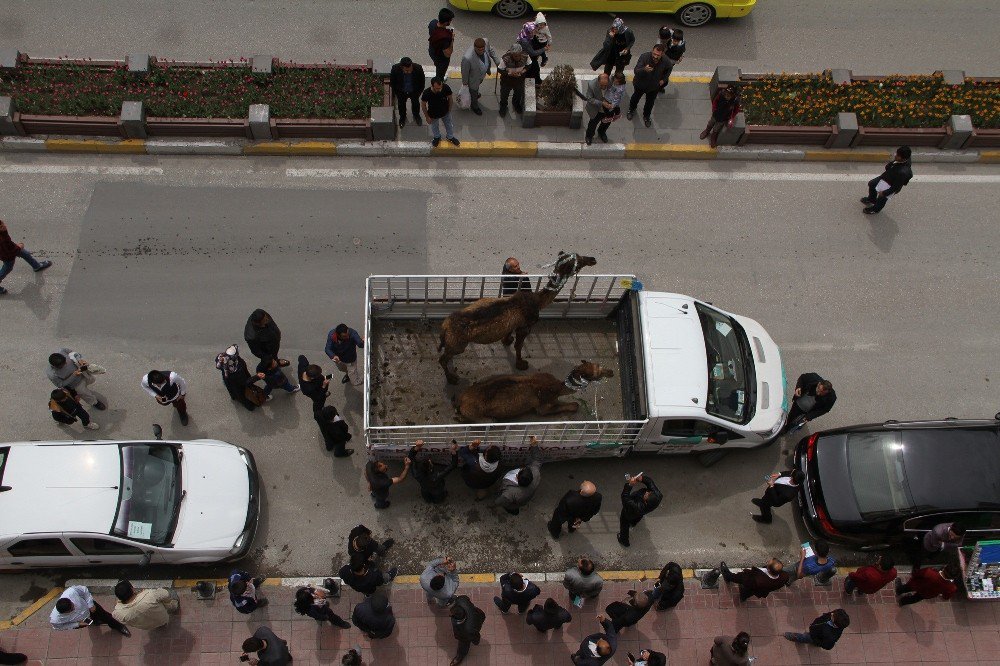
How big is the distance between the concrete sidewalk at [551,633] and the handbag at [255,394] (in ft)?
8.64

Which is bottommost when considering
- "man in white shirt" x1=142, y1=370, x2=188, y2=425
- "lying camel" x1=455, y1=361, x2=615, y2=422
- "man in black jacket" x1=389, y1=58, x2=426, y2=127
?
"lying camel" x1=455, y1=361, x2=615, y2=422

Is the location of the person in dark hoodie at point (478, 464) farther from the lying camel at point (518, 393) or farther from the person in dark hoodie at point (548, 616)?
the person in dark hoodie at point (548, 616)

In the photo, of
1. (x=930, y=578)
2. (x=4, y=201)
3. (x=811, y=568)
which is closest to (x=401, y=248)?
(x=4, y=201)

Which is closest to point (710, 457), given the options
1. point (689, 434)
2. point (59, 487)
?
point (689, 434)

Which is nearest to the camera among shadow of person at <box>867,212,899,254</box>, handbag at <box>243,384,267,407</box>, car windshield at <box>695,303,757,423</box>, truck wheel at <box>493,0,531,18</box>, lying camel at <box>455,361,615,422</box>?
car windshield at <box>695,303,757,423</box>

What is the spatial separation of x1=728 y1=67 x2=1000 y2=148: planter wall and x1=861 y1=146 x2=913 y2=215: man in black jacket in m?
1.26

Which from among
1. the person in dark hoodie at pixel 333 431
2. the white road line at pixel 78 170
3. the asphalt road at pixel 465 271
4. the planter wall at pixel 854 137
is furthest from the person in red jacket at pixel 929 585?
the white road line at pixel 78 170

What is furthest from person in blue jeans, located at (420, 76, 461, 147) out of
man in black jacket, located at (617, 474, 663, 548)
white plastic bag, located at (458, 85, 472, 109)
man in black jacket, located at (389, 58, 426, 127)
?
man in black jacket, located at (617, 474, 663, 548)

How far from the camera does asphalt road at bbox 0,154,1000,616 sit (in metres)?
10.7

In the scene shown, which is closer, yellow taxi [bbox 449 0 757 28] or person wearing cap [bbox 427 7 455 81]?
person wearing cap [bbox 427 7 455 81]

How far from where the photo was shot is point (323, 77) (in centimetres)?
1400

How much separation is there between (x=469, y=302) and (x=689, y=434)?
12.2 feet

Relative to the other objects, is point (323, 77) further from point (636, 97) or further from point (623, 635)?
point (623, 635)

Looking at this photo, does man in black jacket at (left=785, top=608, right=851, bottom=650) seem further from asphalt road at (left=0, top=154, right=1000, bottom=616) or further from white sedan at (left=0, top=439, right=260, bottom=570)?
white sedan at (left=0, top=439, right=260, bottom=570)
